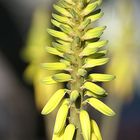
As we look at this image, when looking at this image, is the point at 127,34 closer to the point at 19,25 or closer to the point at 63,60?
the point at 63,60

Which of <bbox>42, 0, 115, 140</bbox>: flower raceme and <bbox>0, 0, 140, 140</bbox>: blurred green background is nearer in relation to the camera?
<bbox>42, 0, 115, 140</bbox>: flower raceme

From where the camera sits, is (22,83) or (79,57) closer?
(79,57)

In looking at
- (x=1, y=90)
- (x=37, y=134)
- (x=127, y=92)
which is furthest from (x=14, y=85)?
(x=127, y=92)

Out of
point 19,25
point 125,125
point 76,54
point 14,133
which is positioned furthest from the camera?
point 125,125

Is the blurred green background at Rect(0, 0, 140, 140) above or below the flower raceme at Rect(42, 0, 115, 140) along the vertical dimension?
below

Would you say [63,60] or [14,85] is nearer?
[63,60]

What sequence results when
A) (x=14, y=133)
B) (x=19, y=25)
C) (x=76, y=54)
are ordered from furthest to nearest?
(x=19, y=25) → (x=14, y=133) → (x=76, y=54)

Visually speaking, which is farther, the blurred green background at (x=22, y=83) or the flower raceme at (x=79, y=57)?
the blurred green background at (x=22, y=83)

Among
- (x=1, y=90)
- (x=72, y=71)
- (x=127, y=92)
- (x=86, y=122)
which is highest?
(x=72, y=71)

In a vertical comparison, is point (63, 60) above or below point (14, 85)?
above

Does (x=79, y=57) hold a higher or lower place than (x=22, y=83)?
higher

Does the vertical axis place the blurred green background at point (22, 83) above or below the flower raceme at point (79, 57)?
below
